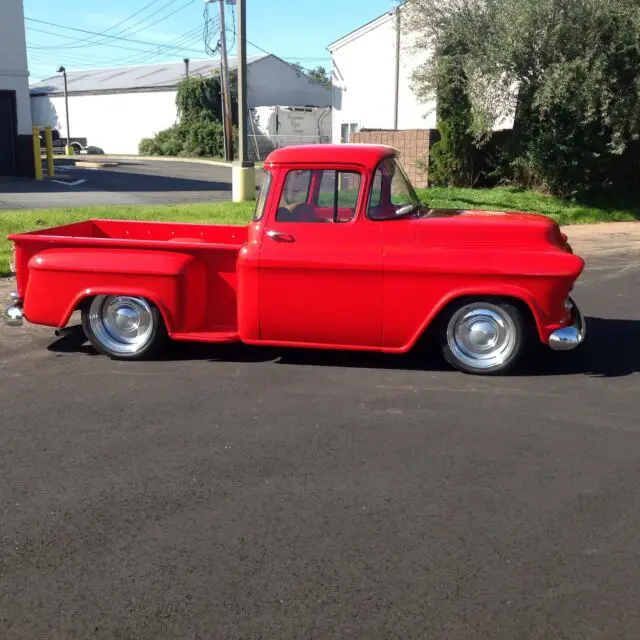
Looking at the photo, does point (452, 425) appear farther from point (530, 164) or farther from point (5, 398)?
point (530, 164)

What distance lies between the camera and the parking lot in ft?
10.5

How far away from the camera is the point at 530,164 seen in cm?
1864

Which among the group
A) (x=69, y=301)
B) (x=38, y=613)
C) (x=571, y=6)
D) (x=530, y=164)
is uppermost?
(x=571, y=6)

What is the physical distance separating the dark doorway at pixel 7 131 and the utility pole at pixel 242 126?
33.3ft

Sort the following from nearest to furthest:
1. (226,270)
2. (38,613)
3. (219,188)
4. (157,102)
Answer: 1. (38,613)
2. (226,270)
3. (219,188)
4. (157,102)

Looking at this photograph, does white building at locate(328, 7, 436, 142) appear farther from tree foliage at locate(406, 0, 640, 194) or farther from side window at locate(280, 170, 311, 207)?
side window at locate(280, 170, 311, 207)

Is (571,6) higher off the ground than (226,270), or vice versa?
(571,6)

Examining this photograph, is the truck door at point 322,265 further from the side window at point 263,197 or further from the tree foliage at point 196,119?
the tree foliage at point 196,119

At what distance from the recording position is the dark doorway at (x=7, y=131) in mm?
24031

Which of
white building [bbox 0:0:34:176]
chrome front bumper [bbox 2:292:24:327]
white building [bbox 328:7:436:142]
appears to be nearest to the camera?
chrome front bumper [bbox 2:292:24:327]

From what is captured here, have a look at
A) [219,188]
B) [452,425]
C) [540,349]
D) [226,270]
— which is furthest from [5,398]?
[219,188]

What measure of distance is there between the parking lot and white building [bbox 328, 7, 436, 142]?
26.1 m

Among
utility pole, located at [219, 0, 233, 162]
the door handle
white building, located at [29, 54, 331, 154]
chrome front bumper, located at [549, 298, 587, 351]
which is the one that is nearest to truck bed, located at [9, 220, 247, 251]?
the door handle

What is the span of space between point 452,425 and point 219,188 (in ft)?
62.9
